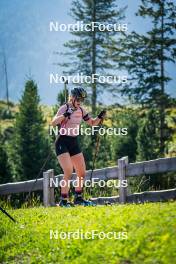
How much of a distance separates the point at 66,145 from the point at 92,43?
1141 inches

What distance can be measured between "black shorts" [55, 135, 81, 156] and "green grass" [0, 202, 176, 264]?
1.44m

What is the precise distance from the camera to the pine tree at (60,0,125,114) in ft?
124

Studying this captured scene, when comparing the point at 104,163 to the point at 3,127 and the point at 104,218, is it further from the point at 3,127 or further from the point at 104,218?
the point at 3,127

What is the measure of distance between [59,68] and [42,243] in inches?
1369

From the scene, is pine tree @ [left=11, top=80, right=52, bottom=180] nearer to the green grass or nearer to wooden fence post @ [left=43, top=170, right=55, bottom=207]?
wooden fence post @ [left=43, top=170, right=55, bottom=207]

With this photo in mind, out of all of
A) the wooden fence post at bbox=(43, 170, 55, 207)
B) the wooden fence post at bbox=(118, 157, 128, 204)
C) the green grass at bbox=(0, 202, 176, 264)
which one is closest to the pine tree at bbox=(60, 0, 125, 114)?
the wooden fence post at bbox=(43, 170, 55, 207)

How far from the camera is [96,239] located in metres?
7.52

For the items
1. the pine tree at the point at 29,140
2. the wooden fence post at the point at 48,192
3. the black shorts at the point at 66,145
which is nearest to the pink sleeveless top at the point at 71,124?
the black shorts at the point at 66,145

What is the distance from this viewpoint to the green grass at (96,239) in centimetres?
651

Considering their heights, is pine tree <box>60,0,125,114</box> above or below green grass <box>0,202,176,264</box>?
above

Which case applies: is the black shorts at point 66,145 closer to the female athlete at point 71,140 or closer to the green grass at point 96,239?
the female athlete at point 71,140

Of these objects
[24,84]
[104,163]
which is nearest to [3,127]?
[24,84]

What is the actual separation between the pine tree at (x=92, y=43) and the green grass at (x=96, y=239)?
29.1 metres

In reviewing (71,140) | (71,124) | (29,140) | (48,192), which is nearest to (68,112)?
(71,124)
